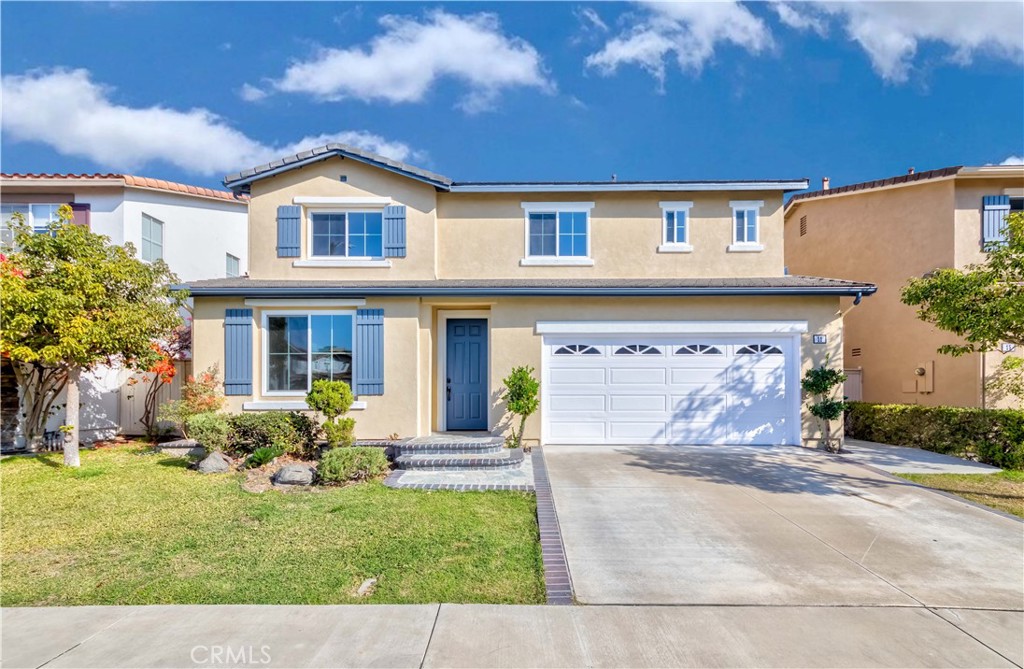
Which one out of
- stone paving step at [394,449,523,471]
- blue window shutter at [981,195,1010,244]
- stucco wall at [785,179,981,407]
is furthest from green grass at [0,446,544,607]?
blue window shutter at [981,195,1010,244]

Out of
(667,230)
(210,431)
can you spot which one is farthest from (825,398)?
(210,431)

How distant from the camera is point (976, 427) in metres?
9.80

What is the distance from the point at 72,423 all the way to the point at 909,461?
1535 centimetres

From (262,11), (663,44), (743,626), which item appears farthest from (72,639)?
(663,44)

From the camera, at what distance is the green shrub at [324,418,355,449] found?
8695mm

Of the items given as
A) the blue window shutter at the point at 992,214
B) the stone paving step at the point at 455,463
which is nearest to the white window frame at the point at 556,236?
the stone paving step at the point at 455,463

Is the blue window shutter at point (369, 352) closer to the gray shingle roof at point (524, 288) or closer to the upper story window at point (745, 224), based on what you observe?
the gray shingle roof at point (524, 288)

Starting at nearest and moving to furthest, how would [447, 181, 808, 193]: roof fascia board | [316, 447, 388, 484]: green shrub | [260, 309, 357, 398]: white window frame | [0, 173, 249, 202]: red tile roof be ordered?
1. [316, 447, 388, 484]: green shrub
2. [260, 309, 357, 398]: white window frame
3. [447, 181, 808, 193]: roof fascia board
4. [0, 173, 249, 202]: red tile roof

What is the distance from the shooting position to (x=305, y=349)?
10.5m

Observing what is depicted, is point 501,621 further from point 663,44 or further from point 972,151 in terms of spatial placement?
point 972,151

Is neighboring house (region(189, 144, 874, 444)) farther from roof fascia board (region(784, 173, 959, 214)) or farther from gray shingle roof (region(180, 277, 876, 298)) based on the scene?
roof fascia board (region(784, 173, 959, 214))

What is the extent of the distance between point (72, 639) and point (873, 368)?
1715cm

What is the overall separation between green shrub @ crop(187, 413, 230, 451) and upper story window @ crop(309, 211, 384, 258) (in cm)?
418

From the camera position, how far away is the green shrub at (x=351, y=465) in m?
7.59
